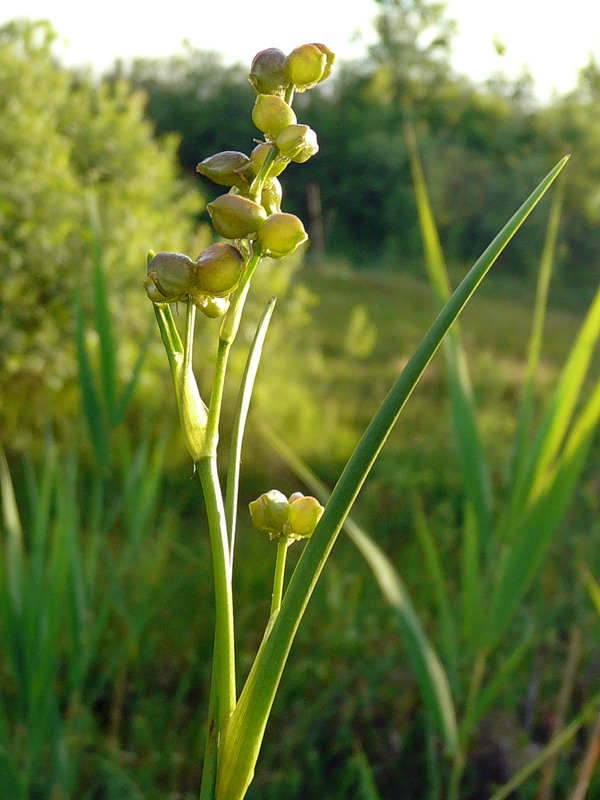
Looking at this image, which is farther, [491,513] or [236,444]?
[491,513]

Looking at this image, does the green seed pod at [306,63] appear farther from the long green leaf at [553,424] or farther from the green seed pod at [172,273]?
the long green leaf at [553,424]

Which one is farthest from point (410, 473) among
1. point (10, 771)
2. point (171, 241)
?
point (10, 771)

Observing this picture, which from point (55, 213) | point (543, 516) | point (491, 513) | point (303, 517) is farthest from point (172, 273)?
point (55, 213)

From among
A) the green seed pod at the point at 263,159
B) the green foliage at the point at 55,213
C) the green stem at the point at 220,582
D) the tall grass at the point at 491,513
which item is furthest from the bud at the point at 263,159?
the green foliage at the point at 55,213

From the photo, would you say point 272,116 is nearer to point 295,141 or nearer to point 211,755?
point 295,141

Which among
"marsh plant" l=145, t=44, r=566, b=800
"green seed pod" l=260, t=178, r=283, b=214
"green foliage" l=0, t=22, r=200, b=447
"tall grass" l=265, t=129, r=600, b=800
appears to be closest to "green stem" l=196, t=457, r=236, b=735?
"marsh plant" l=145, t=44, r=566, b=800

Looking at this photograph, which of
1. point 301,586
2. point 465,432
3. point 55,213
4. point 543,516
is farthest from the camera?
point 55,213

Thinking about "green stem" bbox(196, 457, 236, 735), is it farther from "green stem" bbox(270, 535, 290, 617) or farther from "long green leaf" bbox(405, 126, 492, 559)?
→ "long green leaf" bbox(405, 126, 492, 559)
